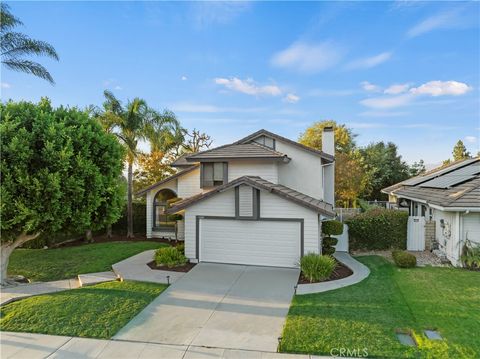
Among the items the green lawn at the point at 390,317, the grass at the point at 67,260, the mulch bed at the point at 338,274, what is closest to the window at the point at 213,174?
the grass at the point at 67,260

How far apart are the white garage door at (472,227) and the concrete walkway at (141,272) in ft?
38.4

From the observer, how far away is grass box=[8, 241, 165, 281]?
38.2ft

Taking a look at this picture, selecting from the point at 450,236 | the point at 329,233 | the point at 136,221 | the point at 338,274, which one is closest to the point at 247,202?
the point at 329,233

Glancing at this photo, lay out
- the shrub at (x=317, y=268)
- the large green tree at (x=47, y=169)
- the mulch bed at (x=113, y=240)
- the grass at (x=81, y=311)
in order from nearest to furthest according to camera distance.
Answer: the grass at (x=81, y=311) → the large green tree at (x=47, y=169) → the shrub at (x=317, y=268) → the mulch bed at (x=113, y=240)

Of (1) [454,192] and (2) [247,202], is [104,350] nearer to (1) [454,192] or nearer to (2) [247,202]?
(2) [247,202]

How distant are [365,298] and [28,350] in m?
8.46

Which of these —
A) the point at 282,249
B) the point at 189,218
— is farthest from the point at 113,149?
the point at 282,249

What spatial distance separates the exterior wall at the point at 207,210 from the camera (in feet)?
40.9

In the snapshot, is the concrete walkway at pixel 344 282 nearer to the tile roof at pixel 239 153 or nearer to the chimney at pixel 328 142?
the tile roof at pixel 239 153

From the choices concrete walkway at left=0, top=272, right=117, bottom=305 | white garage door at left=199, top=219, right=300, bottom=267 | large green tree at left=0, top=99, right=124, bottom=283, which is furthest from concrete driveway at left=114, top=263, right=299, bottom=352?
large green tree at left=0, top=99, right=124, bottom=283

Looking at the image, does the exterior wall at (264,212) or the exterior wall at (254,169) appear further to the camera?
the exterior wall at (254,169)

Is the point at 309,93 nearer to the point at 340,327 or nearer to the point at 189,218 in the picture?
the point at 189,218

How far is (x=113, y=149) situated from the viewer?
10.8 meters

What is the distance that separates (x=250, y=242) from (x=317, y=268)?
125 inches
